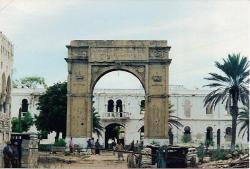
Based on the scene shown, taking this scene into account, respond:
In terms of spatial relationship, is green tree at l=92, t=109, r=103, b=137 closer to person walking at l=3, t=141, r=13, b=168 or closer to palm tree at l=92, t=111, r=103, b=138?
palm tree at l=92, t=111, r=103, b=138

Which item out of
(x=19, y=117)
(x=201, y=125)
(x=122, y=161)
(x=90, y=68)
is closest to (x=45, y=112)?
(x=19, y=117)

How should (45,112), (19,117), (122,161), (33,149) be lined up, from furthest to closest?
(19,117), (45,112), (122,161), (33,149)

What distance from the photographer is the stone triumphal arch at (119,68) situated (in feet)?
137

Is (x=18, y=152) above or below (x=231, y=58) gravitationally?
below

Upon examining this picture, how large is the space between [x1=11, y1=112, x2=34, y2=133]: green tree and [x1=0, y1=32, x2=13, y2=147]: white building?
68.2 ft

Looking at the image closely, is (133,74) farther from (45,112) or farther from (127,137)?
(127,137)

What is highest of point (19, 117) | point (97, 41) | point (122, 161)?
point (97, 41)

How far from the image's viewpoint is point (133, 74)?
42250 mm

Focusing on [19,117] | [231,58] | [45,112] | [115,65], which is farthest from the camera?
[19,117]

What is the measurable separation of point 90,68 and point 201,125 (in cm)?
2369

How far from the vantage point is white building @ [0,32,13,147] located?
33344 mm

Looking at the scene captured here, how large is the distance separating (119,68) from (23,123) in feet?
66.1

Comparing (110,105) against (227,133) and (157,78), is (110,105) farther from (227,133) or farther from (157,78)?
(157,78)

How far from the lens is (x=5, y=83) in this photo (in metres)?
35.1
